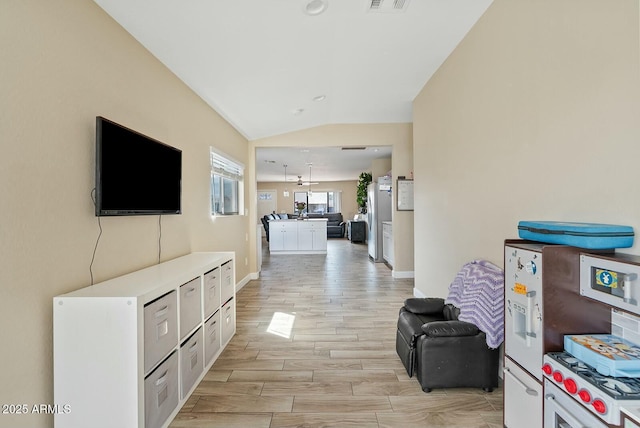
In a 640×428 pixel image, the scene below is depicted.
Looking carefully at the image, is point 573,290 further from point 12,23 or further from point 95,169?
point 12,23

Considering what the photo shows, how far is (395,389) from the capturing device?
2133mm

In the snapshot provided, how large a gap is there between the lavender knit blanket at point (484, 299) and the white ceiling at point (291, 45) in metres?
1.99

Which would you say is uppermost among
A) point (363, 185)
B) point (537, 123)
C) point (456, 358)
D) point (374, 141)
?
point (374, 141)

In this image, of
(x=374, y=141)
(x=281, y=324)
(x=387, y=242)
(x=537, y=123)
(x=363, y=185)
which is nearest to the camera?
(x=537, y=123)

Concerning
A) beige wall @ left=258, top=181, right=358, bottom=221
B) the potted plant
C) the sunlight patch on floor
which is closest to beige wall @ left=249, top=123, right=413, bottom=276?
the sunlight patch on floor

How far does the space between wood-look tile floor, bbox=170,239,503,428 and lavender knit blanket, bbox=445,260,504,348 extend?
0.48 meters

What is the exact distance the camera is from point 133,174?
2.00 meters

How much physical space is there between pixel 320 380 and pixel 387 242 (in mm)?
4388

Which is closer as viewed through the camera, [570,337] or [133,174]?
[570,337]

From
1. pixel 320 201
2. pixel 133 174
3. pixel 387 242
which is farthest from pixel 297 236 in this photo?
pixel 133 174

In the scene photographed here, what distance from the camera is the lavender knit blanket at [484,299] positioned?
6.59 feet

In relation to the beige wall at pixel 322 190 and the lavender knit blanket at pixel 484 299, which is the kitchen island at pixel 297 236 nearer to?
the beige wall at pixel 322 190

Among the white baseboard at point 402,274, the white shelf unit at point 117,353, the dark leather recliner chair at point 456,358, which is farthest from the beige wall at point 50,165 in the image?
the white baseboard at point 402,274

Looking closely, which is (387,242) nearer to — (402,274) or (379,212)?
(379,212)
